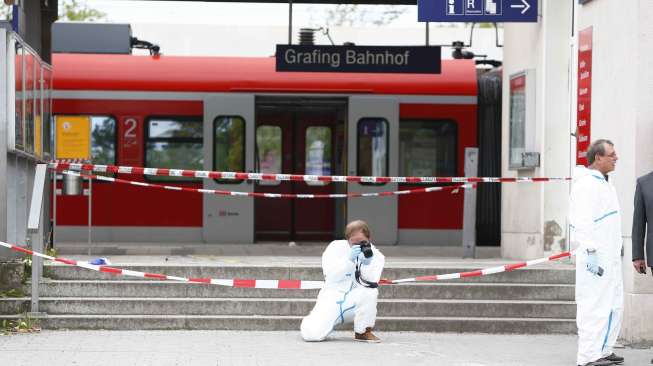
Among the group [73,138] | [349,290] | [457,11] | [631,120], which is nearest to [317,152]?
[73,138]

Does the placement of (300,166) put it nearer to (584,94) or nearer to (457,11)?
(457,11)

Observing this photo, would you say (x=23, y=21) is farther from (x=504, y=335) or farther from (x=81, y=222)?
(x=504, y=335)

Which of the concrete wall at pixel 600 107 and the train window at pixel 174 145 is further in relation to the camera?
the train window at pixel 174 145

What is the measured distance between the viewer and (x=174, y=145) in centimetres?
1872

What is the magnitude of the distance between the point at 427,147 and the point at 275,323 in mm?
7792

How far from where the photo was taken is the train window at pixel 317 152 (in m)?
19.7

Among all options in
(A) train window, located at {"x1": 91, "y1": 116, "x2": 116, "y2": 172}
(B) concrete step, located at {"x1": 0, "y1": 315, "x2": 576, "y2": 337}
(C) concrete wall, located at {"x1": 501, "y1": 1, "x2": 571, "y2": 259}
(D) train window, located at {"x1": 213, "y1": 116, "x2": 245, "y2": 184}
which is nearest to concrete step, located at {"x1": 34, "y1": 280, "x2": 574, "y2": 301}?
(B) concrete step, located at {"x1": 0, "y1": 315, "x2": 576, "y2": 337}

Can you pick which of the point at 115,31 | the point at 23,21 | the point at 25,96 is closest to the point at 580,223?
the point at 25,96

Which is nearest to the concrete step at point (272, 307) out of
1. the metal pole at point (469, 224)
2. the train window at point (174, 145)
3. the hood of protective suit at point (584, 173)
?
the hood of protective suit at point (584, 173)

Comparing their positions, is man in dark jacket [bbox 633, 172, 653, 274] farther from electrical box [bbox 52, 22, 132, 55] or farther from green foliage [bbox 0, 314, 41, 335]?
electrical box [bbox 52, 22, 132, 55]

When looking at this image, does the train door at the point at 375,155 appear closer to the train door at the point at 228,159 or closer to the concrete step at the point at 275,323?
the train door at the point at 228,159

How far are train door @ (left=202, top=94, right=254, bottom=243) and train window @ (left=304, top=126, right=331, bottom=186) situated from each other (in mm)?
1402

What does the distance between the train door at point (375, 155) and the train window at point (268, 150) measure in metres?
1.51

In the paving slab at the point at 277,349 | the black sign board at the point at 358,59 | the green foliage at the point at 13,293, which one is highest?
the black sign board at the point at 358,59
